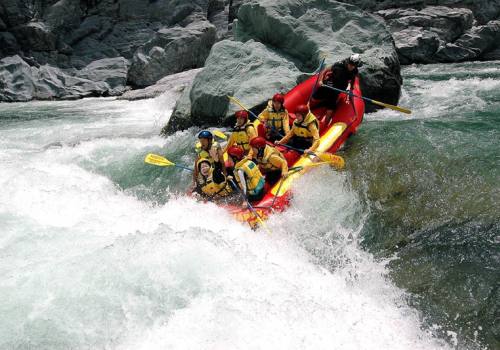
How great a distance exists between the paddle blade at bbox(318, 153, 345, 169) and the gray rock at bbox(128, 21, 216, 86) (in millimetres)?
13692

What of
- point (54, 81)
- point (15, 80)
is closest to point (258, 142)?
point (54, 81)

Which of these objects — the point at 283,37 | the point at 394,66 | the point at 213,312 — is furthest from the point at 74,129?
the point at 213,312

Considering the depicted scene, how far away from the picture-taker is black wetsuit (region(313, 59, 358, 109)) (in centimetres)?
719

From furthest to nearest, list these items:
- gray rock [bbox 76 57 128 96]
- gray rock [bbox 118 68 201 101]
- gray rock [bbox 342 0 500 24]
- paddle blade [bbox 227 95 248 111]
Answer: gray rock [bbox 342 0 500 24] → gray rock [bbox 76 57 128 96] → gray rock [bbox 118 68 201 101] → paddle blade [bbox 227 95 248 111]

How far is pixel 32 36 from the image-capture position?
1905 centimetres

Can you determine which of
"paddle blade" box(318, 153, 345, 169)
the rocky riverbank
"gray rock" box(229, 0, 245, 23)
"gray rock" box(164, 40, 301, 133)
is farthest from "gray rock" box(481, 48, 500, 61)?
"paddle blade" box(318, 153, 345, 169)

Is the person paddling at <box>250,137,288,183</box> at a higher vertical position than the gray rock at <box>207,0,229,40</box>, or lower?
higher

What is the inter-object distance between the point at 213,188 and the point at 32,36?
1684 cm

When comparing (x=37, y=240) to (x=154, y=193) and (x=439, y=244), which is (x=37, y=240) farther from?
(x=439, y=244)

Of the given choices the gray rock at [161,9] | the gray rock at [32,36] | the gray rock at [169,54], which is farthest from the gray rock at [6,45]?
the gray rock at [161,9]

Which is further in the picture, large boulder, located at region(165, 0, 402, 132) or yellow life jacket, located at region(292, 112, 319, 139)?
large boulder, located at region(165, 0, 402, 132)

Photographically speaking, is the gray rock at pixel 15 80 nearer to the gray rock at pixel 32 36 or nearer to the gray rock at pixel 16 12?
the gray rock at pixel 32 36

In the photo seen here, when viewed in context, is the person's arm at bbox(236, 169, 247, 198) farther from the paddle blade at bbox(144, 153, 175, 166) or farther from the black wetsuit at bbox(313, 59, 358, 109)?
the black wetsuit at bbox(313, 59, 358, 109)

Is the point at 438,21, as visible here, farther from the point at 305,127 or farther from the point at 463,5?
the point at 305,127
